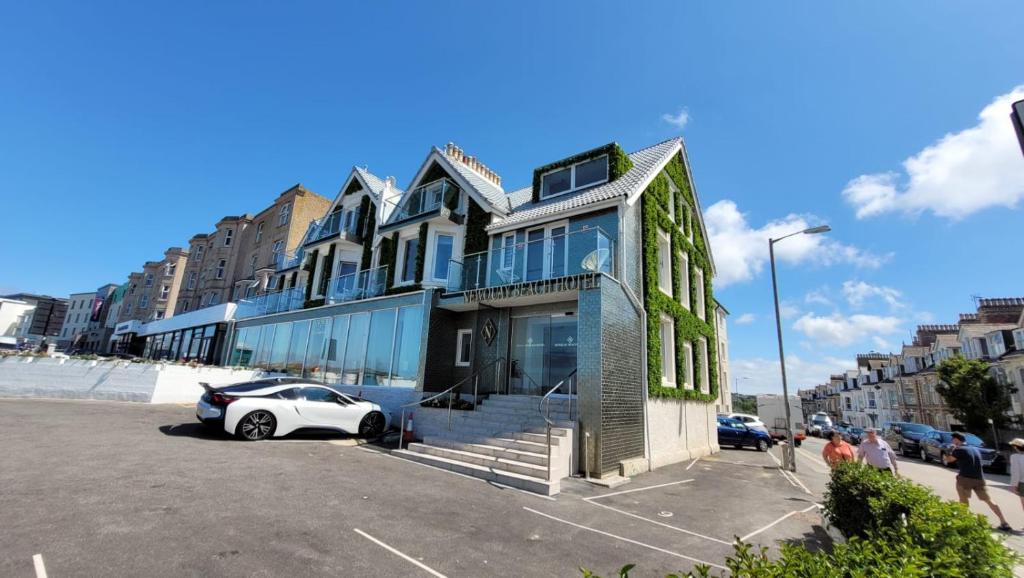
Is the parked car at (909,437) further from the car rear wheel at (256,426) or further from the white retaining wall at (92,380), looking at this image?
the white retaining wall at (92,380)

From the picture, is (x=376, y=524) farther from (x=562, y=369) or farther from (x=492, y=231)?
(x=492, y=231)

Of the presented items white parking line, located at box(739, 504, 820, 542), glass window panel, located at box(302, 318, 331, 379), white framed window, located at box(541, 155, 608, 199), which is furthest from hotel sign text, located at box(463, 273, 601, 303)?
glass window panel, located at box(302, 318, 331, 379)

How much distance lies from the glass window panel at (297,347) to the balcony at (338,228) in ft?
15.3

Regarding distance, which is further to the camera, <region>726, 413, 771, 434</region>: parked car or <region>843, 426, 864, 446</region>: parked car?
<region>843, 426, 864, 446</region>: parked car

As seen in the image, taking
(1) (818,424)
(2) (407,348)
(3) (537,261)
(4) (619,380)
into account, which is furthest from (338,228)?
(1) (818,424)

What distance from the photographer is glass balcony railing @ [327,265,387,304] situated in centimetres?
Result: 1855

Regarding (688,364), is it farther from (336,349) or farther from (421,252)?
(336,349)

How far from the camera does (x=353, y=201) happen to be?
2253 centimetres

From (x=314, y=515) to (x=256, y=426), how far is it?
635 cm

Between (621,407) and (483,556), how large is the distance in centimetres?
698

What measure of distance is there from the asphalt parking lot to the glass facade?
536cm

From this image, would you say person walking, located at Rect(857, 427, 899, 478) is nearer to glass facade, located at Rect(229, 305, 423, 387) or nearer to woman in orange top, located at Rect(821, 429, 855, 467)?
woman in orange top, located at Rect(821, 429, 855, 467)

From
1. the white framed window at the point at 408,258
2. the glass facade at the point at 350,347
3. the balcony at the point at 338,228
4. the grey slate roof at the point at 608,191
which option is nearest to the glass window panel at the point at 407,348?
the glass facade at the point at 350,347

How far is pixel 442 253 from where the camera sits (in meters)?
17.2
